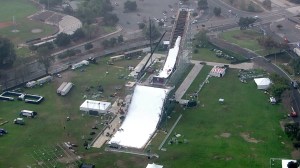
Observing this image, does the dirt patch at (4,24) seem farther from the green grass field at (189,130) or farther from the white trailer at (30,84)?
the green grass field at (189,130)

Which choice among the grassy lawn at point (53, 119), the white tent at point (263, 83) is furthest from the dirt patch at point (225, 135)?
the grassy lawn at point (53, 119)

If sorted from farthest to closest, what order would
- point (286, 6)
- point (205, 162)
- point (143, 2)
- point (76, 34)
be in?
point (143, 2), point (286, 6), point (76, 34), point (205, 162)

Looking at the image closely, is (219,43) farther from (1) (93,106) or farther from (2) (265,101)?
(1) (93,106)

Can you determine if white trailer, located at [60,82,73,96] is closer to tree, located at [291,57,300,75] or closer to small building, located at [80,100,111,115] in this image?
small building, located at [80,100,111,115]

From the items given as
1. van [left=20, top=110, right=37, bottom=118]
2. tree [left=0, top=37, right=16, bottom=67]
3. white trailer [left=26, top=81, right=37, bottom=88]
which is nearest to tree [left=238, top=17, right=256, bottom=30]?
white trailer [left=26, top=81, right=37, bottom=88]

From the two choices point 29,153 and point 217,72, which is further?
point 217,72

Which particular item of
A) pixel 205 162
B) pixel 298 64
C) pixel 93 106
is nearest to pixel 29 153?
pixel 93 106
